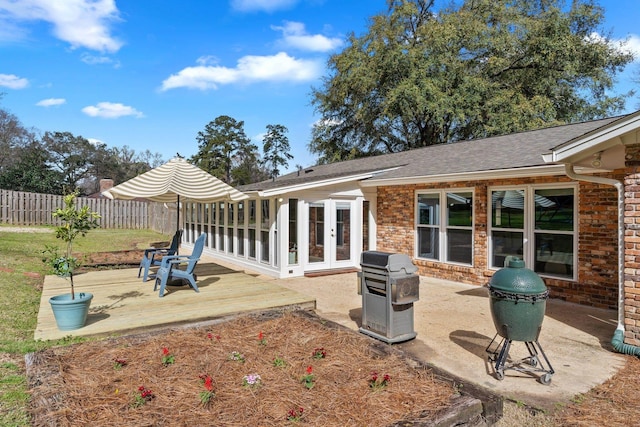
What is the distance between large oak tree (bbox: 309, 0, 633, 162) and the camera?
17859 millimetres

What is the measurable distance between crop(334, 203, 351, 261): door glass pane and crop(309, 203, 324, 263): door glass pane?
1.46 feet

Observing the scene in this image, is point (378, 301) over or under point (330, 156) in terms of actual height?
under

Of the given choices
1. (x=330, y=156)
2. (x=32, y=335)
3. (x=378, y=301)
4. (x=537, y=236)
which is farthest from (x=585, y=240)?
(x=330, y=156)

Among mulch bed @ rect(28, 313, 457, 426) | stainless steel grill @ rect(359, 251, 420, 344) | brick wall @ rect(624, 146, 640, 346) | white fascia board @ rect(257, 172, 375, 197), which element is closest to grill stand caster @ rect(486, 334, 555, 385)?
mulch bed @ rect(28, 313, 457, 426)

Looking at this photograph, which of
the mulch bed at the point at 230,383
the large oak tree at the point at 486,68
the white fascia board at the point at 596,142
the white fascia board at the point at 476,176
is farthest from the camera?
the large oak tree at the point at 486,68

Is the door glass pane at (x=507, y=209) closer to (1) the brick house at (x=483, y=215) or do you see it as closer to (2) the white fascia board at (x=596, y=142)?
(1) the brick house at (x=483, y=215)

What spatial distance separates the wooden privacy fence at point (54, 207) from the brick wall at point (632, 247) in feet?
60.7

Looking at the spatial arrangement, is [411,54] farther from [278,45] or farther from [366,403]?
[366,403]

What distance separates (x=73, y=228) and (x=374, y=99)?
18787mm

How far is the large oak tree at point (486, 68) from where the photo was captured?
17.9 meters

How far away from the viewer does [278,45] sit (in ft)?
64.8

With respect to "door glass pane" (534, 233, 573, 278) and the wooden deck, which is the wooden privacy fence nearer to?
the wooden deck

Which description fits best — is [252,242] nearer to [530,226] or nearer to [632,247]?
[530,226]

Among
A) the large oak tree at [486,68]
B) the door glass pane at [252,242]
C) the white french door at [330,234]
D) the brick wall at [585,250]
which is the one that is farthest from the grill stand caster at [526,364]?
the large oak tree at [486,68]
